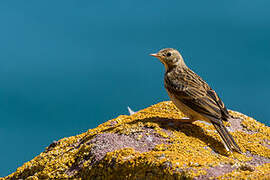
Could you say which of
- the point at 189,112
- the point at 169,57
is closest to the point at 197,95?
the point at 189,112

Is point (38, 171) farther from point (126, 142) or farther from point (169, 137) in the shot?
point (169, 137)

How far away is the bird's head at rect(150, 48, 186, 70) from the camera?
27.6 feet

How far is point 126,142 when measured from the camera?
636cm

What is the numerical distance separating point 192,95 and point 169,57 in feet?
4.36

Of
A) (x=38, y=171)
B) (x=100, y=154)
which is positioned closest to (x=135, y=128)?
(x=100, y=154)

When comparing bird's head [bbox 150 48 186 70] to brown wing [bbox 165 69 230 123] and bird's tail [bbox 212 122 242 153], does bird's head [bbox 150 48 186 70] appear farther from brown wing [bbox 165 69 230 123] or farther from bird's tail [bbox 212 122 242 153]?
bird's tail [bbox 212 122 242 153]

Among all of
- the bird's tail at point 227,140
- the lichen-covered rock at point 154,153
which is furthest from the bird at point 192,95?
the lichen-covered rock at point 154,153

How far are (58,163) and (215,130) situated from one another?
129 inches

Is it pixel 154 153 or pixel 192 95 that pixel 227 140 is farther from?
pixel 154 153

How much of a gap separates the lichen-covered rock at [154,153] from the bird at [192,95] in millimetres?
237

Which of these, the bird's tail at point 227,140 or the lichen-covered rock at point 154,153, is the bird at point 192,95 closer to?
the bird's tail at point 227,140

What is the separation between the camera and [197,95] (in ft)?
24.5

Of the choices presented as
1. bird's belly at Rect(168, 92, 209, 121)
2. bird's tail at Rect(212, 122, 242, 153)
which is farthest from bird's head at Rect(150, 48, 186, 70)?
bird's tail at Rect(212, 122, 242, 153)

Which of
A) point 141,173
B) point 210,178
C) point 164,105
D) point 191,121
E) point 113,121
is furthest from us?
point 164,105
